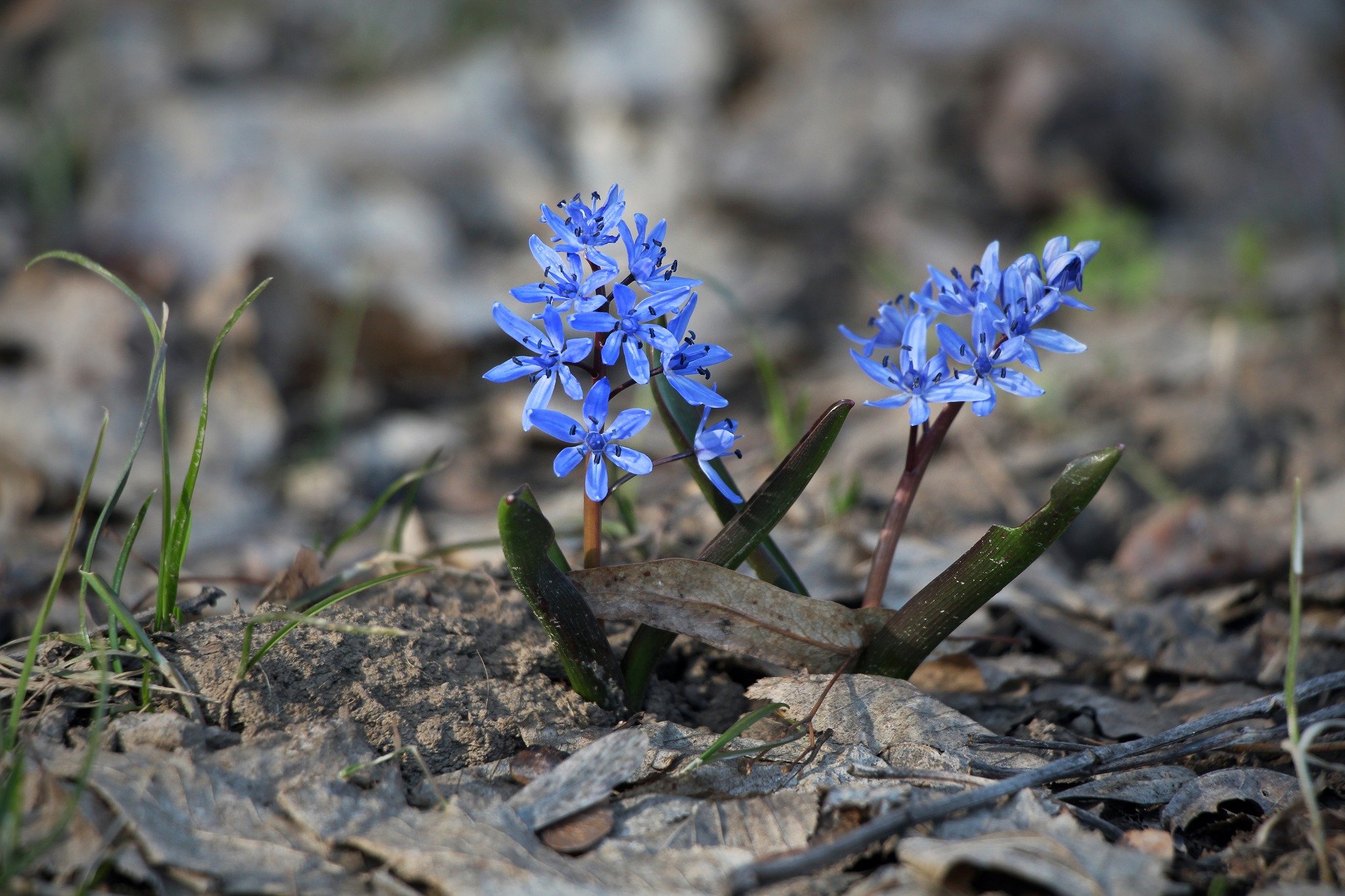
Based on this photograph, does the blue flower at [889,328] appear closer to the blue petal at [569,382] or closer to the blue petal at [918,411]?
the blue petal at [918,411]

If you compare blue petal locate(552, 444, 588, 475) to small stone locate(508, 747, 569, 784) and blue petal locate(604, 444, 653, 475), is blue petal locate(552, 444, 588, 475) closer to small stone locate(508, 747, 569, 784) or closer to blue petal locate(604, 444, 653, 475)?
blue petal locate(604, 444, 653, 475)

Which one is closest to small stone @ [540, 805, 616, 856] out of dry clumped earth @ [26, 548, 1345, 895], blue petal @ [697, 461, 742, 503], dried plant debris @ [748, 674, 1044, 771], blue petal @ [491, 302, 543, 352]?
dry clumped earth @ [26, 548, 1345, 895]

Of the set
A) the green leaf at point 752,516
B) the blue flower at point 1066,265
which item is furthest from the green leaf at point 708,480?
the blue flower at point 1066,265

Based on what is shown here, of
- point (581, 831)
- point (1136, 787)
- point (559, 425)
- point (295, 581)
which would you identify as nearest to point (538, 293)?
point (559, 425)

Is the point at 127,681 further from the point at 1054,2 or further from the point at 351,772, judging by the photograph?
the point at 1054,2

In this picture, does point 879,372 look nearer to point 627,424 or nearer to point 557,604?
point 627,424

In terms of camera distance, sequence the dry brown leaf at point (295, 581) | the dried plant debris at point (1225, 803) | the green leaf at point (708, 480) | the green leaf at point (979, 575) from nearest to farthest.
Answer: the green leaf at point (979, 575)
the dried plant debris at point (1225, 803)
the green leaf at point (708, 480)
the dry brown leaf at point (295, 581)

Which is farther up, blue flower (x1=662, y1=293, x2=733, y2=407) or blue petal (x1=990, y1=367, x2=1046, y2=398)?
blue flower (x1=662, y1=293, x2=733, y2=407)
